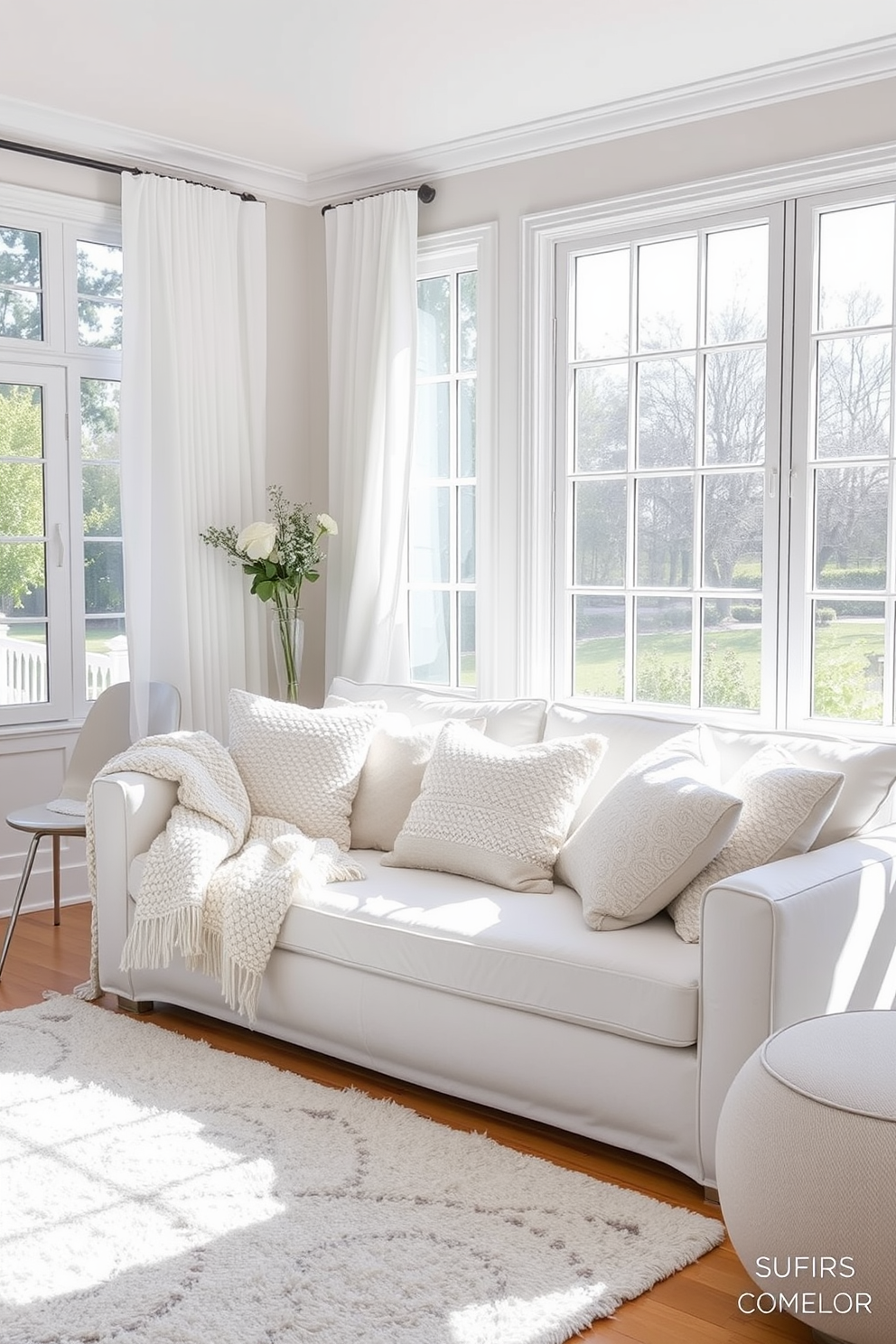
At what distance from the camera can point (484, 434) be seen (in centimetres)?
478

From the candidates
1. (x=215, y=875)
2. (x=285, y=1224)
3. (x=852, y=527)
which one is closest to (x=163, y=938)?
(x=215, y=875)

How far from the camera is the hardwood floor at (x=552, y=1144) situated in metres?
2.20

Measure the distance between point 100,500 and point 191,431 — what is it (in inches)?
17.0

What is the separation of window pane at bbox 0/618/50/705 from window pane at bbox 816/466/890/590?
2739 millimetres

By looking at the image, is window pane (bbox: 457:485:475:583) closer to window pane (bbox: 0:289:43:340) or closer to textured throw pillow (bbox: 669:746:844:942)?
window pane (bbox: 0:289:43:340)

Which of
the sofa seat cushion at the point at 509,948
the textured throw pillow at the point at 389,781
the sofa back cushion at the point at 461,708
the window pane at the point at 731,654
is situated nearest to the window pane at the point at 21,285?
the sofa back cushion at the point at 461,708

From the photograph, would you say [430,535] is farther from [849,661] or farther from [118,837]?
[118,837]

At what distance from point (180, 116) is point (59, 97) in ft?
1.31

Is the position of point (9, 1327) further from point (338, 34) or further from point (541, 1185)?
point (338, 34)

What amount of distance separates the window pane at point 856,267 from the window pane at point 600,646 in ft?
3.86

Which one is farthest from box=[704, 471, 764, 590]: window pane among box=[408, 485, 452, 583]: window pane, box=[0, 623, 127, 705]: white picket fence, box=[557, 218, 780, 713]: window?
box=[0, 623, 127, 705]: white picket fence

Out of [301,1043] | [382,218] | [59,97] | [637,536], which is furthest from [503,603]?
[59,97]

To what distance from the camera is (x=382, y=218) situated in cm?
493

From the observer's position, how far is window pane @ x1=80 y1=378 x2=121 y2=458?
485cm
